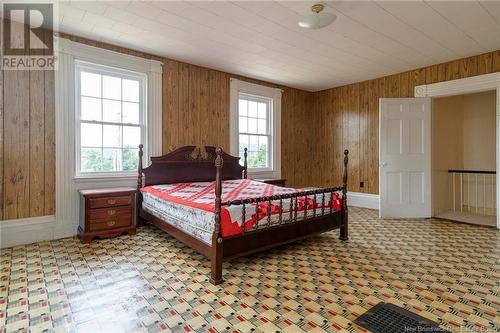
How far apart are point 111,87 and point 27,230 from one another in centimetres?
215

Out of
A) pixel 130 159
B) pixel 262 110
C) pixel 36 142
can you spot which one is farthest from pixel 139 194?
pixel 262 110

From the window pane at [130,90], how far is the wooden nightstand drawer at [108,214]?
167 centimetres

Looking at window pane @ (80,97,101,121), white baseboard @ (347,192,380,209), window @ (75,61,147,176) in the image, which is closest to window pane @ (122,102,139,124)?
window @ (75,61,147,176)

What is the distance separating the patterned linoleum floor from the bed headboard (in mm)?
1059

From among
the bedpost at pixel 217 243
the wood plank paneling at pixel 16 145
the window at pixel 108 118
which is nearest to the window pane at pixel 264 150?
the window at pixel 108 118

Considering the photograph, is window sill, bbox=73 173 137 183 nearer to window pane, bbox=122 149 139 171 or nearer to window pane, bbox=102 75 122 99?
window pane, bbox=122 149 139 171

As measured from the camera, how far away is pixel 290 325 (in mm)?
1801

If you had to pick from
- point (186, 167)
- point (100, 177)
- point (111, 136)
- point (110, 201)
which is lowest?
point (110, 201)

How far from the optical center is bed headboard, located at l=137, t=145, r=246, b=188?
4223 mm

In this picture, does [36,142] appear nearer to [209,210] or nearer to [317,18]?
[209,210]

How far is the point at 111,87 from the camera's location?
4020 mm

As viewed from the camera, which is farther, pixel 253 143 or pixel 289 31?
pixel 253 143

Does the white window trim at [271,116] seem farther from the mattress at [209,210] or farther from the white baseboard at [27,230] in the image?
the white baseboard at [27,230]

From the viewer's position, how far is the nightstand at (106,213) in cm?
338
